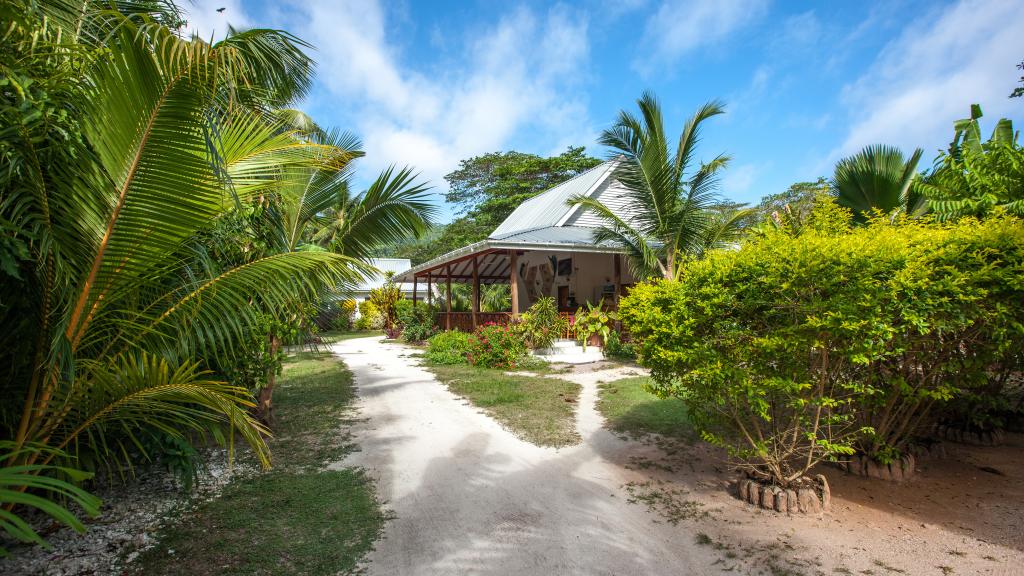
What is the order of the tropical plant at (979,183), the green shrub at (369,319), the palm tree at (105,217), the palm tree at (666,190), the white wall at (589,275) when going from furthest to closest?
the green shrub at (369,319), the white wall at (589,275), the palm tree at (666,190), the tropical plant at (979,183), the palm tree at (105,217)

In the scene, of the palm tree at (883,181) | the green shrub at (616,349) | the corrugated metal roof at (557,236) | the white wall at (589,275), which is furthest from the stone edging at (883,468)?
the white wall at (589,275)

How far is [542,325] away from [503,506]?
8.51 m

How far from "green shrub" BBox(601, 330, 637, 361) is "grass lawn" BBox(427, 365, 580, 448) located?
3.02 metres

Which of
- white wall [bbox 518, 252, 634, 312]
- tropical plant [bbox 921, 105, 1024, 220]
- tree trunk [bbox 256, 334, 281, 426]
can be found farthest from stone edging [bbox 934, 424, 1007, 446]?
white wall [bbox 518, 252, 634, 312]

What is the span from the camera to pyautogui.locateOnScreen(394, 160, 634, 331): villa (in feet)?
43.3

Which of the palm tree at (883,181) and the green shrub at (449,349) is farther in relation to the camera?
the green shrub at (449,349)

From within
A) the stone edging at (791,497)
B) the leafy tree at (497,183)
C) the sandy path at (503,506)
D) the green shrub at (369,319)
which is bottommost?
the sandy path at (503,506)

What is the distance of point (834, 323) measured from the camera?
330 centimetres

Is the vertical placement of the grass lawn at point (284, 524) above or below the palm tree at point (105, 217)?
below

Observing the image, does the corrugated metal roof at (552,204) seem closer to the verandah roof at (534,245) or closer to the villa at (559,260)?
the villa at (559,260)

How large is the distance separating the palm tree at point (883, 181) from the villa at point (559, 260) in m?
5.48

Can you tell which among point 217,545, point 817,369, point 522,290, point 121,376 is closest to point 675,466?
point 817,369

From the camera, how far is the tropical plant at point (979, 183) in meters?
4.52

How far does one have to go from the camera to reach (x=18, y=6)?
8.54 ft
